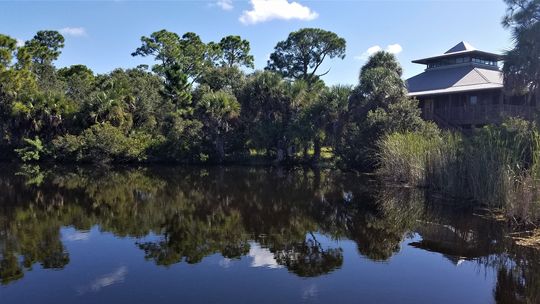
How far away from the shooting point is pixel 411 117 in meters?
26.6

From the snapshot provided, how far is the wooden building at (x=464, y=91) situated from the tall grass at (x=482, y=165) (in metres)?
6.94

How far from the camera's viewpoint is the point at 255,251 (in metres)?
10.3

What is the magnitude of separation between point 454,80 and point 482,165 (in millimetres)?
21036

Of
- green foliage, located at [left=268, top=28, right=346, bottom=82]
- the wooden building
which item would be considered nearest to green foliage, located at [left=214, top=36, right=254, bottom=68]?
green foliage, located at [left=268, top=28, right=346, bottom=82]

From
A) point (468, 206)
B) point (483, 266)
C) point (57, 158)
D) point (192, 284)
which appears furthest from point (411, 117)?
point (57, 158)

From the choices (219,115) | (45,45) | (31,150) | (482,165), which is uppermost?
(45,45)

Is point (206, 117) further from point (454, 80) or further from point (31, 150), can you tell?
point (454, 80)

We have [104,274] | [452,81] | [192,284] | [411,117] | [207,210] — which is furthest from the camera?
[452,81]

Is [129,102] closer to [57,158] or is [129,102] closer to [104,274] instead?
[57,158]

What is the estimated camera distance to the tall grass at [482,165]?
38.5ft

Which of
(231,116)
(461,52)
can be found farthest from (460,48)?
(231,116)

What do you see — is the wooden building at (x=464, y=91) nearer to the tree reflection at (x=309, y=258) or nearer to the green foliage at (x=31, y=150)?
the tree reflection at (x=309, y=258)

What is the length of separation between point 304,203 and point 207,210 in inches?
143

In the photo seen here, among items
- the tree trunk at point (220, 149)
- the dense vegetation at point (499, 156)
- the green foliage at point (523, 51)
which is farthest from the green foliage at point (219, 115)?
the green foliage at point (523, 51)
